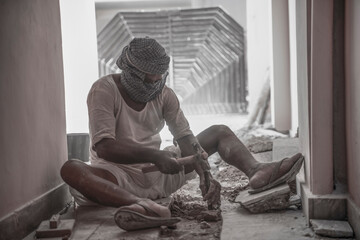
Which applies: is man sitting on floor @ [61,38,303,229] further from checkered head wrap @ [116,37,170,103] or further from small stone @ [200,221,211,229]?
small stone @ [200,221,211,229]

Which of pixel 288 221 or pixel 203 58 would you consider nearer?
pixel 288 221

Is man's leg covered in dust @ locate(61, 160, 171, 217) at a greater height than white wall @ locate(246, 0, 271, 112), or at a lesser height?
lesser

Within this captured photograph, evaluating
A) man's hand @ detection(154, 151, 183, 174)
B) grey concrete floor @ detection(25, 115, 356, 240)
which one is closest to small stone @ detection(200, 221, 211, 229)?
grey concrete floor @ detection(25, 115, 356, 240)

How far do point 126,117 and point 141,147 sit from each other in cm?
36

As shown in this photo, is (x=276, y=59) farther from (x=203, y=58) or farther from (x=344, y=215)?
(x=203, y=58)

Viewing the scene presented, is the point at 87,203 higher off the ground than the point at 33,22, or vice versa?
the point at 33,22

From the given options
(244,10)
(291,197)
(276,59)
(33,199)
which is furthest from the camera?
(244,10)

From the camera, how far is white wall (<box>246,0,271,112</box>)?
29.8ft

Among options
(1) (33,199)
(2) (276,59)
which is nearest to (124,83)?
(1) (33,199)

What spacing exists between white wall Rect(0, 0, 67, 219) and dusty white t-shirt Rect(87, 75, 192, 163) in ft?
1.14

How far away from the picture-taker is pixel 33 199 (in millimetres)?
3141

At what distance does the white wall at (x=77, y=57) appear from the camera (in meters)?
7.66

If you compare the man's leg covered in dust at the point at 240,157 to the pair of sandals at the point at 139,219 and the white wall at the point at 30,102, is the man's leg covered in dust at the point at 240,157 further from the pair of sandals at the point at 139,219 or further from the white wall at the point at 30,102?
the white wall at the point at 30,102

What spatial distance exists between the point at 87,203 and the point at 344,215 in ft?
5.70
